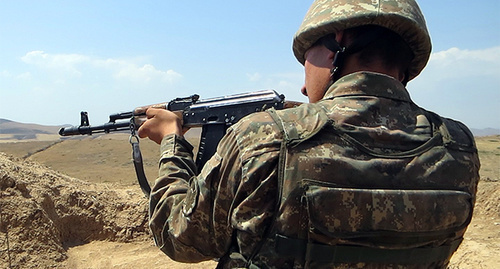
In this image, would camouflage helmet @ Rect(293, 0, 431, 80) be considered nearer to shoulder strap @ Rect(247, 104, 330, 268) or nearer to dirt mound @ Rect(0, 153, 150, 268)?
shoulder strap @ Rect(247, 104, 330, 268)

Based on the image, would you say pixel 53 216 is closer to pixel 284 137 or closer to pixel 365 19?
pixel 284 137

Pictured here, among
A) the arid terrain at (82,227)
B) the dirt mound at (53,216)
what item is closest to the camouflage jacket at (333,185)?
the arid terrain at (82,227)

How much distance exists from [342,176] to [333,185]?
1.8 inches

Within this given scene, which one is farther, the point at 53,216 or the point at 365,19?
the point at 53,216

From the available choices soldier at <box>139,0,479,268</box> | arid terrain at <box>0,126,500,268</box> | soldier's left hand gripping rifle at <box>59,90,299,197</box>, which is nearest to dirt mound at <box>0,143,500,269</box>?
arid terrain at <box>0,126,500,268</box>

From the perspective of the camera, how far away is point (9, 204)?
6176 mm

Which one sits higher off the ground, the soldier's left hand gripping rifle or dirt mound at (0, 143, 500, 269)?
the soldier's left hand gripping rifle

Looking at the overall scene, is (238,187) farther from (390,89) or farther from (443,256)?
(443,256)

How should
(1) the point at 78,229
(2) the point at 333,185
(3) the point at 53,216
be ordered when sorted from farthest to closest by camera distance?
(1) the point at 78,229
(3) the point at 53,216
(2) the point at 333,185

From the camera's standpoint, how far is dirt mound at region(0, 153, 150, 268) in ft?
19.5

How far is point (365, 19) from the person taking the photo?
1749 millimetres

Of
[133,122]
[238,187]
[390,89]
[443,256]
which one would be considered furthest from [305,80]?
[133,122]

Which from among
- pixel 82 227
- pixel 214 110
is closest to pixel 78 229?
pixel 82 227

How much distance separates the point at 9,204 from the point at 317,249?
5837mm
